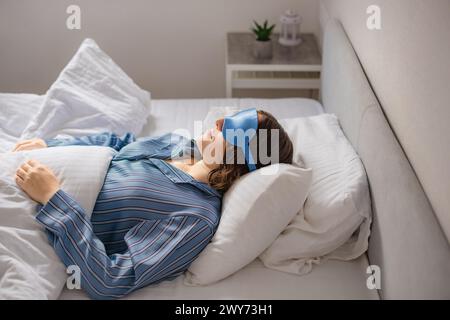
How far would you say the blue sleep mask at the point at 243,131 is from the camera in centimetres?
165

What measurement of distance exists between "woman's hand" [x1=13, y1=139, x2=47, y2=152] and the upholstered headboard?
1.05 meters

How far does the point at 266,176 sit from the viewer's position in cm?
158

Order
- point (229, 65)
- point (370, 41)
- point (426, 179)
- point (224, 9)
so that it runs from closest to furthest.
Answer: point (426, 179) → point (370, 41) → point (229, 65) → point (224, 9)

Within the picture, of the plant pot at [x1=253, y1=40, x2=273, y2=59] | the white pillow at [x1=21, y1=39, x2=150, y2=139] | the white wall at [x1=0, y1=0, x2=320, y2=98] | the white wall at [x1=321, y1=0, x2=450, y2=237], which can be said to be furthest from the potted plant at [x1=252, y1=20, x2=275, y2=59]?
the white wall at [x1=321, y1=0, x2=450, y2=237]

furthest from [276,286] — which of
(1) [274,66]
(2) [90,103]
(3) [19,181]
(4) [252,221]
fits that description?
(1) [274,66]

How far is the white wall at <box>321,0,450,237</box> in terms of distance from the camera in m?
1.24

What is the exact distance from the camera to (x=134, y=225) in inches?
62.4

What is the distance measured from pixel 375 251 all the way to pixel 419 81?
1.56 ft

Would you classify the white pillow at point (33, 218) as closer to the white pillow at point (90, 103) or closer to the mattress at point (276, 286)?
the mattress at point (276, 286)

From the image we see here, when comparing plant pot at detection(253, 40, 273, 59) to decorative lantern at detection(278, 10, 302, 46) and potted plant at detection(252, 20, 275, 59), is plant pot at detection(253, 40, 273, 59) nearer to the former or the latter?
potted plant at detection(252, 20, 275, 59)

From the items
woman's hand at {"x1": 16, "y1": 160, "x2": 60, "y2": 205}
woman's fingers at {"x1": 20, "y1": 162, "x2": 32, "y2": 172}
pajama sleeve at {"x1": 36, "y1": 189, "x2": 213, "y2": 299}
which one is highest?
woman's fingers at {"x1": 20, "y1": 162, "x2": 32, "y2": 172}
